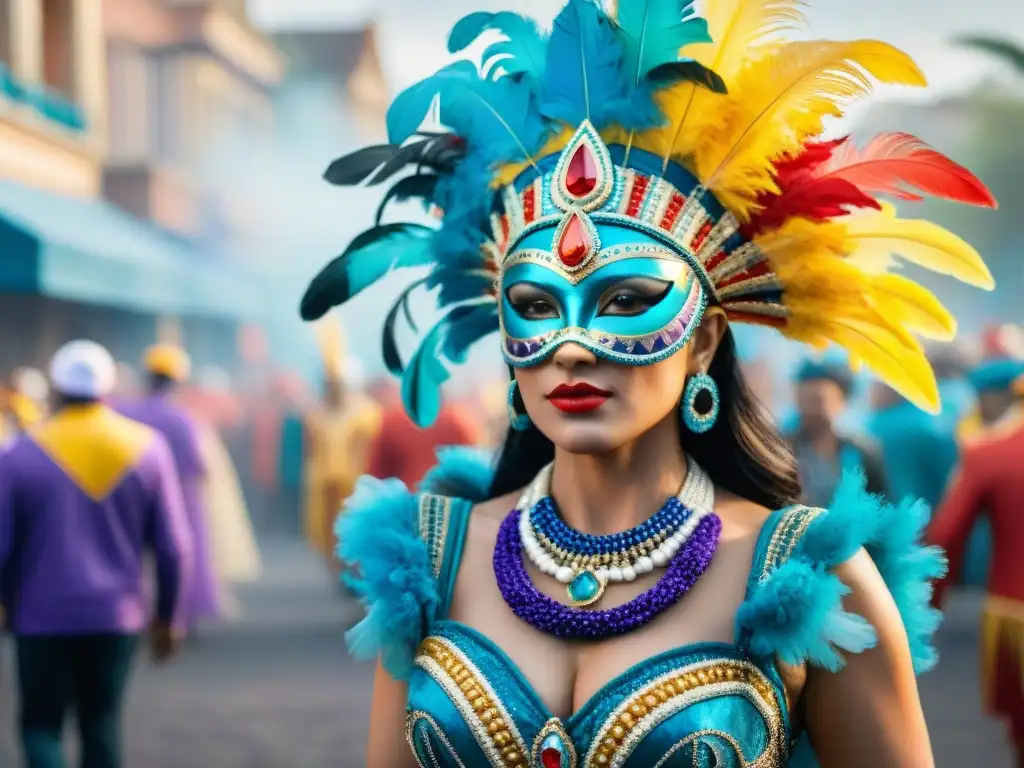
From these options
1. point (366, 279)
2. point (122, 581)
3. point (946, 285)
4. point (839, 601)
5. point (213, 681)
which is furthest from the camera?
point (946, 285)

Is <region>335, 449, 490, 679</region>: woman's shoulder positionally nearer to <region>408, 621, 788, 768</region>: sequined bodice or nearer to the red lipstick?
<region>408, 621, 788, 768</region>: sequined bodice

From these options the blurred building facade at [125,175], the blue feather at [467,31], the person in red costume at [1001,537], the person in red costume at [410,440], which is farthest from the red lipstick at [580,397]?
the blurred building facade at [125,175]

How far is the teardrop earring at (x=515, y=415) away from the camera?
105 inches

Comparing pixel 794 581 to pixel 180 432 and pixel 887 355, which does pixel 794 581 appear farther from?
pixel 180 432

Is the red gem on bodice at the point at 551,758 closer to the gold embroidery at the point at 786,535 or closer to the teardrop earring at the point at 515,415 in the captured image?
the gold embroidery at the point at 786,535

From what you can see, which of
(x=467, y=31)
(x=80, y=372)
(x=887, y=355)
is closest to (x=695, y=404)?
(x=887, y=355)

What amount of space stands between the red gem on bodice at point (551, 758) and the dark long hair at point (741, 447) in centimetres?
62

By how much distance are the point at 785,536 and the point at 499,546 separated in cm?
52

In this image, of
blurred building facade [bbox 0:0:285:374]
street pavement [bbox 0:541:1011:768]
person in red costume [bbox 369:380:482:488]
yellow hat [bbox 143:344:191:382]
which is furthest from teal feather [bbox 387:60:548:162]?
blurred building facade [bbox 0:0:285:374]

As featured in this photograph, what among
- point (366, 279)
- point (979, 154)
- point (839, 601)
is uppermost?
point (366, 279)

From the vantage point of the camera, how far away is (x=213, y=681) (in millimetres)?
8430

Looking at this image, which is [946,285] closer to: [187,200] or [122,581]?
[187,200]

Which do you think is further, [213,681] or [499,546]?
[213,681]

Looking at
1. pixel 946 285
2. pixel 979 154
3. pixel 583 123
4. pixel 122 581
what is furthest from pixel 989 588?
pixel 979 154
